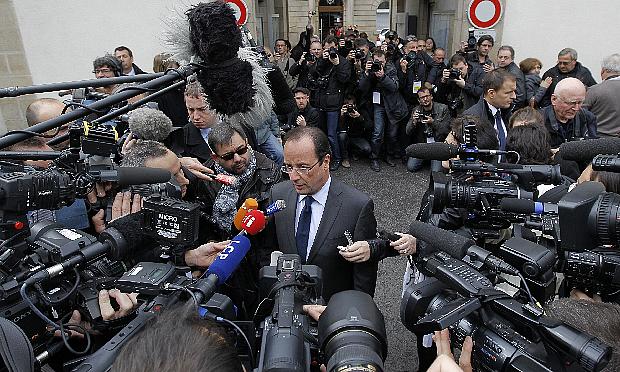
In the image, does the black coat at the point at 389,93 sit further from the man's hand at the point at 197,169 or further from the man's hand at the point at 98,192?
the man's hand at the point at 98,192

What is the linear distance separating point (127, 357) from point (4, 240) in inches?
28.9

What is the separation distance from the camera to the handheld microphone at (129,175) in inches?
61.9

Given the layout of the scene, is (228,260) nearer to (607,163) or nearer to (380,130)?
(607,163)

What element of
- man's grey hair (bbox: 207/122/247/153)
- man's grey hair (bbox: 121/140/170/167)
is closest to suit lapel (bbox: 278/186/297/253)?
man's grey hair (bbox: 207/122/247/153)

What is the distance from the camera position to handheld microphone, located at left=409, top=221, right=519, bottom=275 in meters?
1.45

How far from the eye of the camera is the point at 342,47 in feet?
26.1

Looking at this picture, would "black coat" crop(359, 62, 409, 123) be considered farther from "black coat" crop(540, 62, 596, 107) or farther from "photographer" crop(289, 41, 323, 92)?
"black coat" crop(540, 62, 596, 107)

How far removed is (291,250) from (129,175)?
3.36ft

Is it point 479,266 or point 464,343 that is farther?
point 479,266

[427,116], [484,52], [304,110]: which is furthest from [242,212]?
[484,52]

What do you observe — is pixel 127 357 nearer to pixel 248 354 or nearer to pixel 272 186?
pixel 248 354

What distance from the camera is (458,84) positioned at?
22.3ft

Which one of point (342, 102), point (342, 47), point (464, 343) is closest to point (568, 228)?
point (464, 343)

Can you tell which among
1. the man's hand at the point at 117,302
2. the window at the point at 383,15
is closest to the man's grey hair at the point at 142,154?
the man's hand at the point at 117,302
